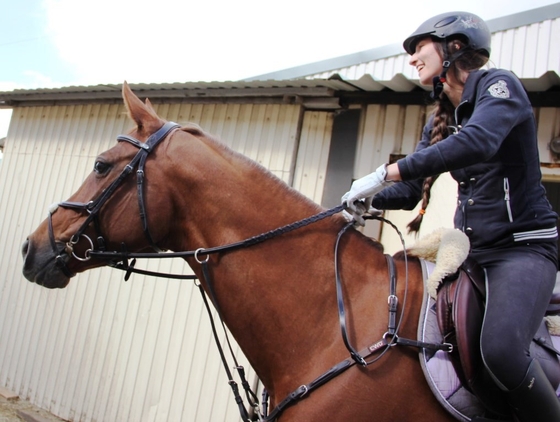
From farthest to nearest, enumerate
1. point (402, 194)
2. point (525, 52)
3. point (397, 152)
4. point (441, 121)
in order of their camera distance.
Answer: point (525, 52)
point (397, 152)
point (402, 194)
point (441, 121)

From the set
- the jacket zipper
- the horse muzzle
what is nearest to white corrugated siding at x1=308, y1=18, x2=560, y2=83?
the jacket zipper

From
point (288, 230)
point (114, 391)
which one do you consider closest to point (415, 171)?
point (288, 230)

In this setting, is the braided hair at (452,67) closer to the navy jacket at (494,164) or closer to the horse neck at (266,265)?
the navy jacket at (494,164)

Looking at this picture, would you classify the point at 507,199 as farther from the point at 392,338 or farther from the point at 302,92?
the point at 302,92

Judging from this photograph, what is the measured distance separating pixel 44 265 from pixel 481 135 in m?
2.02

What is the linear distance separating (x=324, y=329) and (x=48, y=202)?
635 centimetres

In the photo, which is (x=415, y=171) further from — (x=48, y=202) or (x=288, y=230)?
(x=48, y=202)

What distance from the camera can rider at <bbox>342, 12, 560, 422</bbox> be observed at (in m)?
1.75

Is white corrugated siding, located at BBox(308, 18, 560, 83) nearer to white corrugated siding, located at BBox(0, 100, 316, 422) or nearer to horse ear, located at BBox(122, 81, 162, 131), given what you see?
white corrugated siding, located at BBox(0, 100, 316, 422)

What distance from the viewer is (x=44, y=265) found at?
2.25 meters

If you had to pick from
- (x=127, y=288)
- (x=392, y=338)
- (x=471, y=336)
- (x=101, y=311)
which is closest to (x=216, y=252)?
(x=392, y=338)

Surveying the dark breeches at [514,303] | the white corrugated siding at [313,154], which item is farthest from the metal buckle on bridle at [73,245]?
the white corrugated siding at [313,154]

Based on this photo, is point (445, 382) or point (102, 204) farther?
point (102, 204)

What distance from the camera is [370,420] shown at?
1780 millimetres
